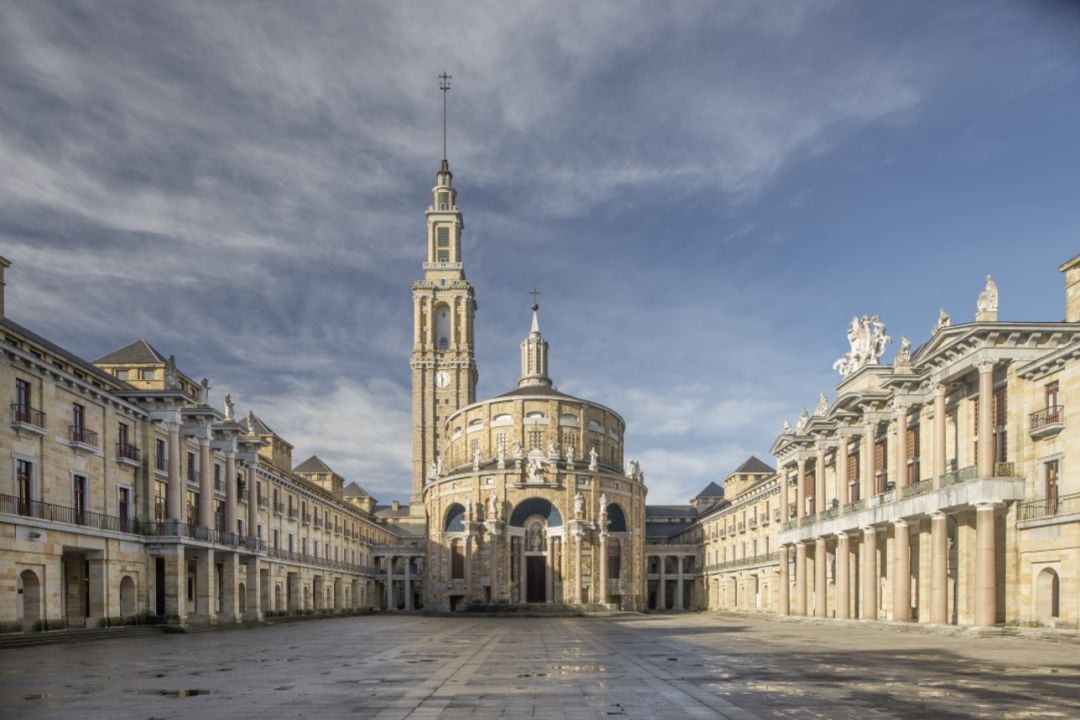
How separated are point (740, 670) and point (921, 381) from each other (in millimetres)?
25617

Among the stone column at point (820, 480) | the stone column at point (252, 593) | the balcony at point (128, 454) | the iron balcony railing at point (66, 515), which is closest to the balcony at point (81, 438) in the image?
the balcony at point (128, 454)

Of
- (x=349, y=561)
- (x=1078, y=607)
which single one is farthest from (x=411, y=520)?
(x=1078, y=607)

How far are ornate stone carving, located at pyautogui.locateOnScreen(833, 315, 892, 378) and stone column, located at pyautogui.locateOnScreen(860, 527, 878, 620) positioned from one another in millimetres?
8946

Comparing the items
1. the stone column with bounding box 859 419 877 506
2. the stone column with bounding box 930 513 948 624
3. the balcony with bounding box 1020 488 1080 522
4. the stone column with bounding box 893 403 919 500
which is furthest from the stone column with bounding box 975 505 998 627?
the stone column with bounding box 859 419 877 506

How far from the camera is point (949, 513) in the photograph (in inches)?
1523

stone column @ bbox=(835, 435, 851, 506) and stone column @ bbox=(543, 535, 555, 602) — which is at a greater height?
stone column @ bbox=(835, 435, 851, 506)

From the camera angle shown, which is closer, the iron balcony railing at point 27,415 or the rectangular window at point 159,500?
the iron balcony railing at point 27,415

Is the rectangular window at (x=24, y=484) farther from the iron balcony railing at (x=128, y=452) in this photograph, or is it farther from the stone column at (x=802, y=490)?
the stone column at (x=802, y=490)

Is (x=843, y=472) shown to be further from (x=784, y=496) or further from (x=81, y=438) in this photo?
(x=81, y=438)

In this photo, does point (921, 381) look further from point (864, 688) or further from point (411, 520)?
point (411, 520)

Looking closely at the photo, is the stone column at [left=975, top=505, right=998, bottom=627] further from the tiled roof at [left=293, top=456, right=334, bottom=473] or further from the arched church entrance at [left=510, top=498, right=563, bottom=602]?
the tiled roof at [left=293, top=456, right=334, bottom=473]

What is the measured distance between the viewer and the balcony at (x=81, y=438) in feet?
130

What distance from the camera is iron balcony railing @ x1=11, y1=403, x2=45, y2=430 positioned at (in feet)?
116

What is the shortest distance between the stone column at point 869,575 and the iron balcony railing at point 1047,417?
13288 mm
